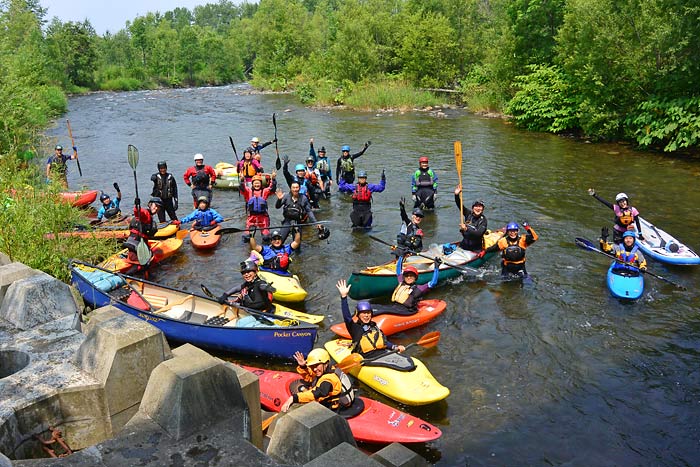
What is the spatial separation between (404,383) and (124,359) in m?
4.08

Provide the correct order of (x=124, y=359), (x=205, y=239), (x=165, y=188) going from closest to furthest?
(x=124, y=359) < (x=205, y=239) < (x=165, y=188)

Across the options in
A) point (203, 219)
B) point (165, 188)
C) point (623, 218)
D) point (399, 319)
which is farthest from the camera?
point (165, 188)

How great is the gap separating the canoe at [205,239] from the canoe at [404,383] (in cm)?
635

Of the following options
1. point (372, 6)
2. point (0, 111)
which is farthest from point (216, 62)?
point (0, 111)

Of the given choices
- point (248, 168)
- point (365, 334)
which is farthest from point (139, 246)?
point (365, 334)

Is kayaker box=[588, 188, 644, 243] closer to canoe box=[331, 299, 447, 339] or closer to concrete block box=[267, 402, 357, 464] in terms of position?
canoe box=[331, 299, 447, 339]

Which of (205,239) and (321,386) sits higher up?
(321,386)

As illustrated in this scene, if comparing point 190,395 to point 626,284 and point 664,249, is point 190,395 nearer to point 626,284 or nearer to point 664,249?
point 626,284

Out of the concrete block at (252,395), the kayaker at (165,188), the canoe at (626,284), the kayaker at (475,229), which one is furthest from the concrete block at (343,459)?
the kayaker at (165,188)

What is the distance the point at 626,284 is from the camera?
34.2 feet

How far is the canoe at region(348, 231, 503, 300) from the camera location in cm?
1045

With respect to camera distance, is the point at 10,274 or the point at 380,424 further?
the point at 380,424

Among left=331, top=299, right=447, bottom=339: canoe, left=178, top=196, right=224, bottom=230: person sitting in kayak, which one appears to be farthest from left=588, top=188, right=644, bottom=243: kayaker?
left=178, top=196, right=224, bottom=230: person sitting in kayak

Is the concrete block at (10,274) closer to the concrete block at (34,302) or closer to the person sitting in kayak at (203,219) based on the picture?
the concrete block at (34,302)
